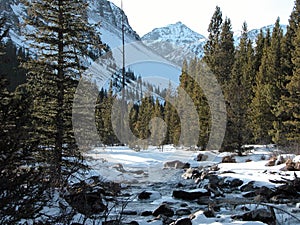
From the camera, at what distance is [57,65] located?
37.5 feet

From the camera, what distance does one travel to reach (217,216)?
8.38 meters

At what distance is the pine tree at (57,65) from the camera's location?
11.2m

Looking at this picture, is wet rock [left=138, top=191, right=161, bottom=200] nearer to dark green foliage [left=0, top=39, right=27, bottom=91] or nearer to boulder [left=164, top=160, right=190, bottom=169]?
dark green foliage [left=0, top=39, right=27, bottom=91]

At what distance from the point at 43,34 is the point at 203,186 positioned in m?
8.01

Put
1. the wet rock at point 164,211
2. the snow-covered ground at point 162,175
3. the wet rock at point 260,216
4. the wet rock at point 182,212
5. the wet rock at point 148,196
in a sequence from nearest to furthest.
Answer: the wet rock at point 260,216
the snow-covered ground at point 162,175
the wet rock at point 164,211
the wet rock at point 182,212
the wet rock at point 148,196

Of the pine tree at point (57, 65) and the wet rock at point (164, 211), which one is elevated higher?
the pine tree at point (57, 65)

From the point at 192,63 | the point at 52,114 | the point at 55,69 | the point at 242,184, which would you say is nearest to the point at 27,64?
the point at 55,69

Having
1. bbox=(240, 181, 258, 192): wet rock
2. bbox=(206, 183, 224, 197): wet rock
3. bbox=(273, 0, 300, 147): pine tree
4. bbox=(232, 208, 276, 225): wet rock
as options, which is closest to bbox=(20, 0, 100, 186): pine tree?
bbox=(206, 183, 224, 197): wet rock

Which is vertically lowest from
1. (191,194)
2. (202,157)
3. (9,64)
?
(191,194)

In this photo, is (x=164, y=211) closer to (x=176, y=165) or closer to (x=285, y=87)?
(x=176, y=165)

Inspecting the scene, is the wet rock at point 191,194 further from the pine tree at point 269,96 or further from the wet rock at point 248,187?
the pine tree at point 269,96

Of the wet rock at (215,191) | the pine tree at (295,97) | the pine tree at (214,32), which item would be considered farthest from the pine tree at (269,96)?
the wet rock at (215,191)

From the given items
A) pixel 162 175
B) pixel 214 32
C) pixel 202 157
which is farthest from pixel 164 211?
pixel 214 32

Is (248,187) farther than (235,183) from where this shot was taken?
No
